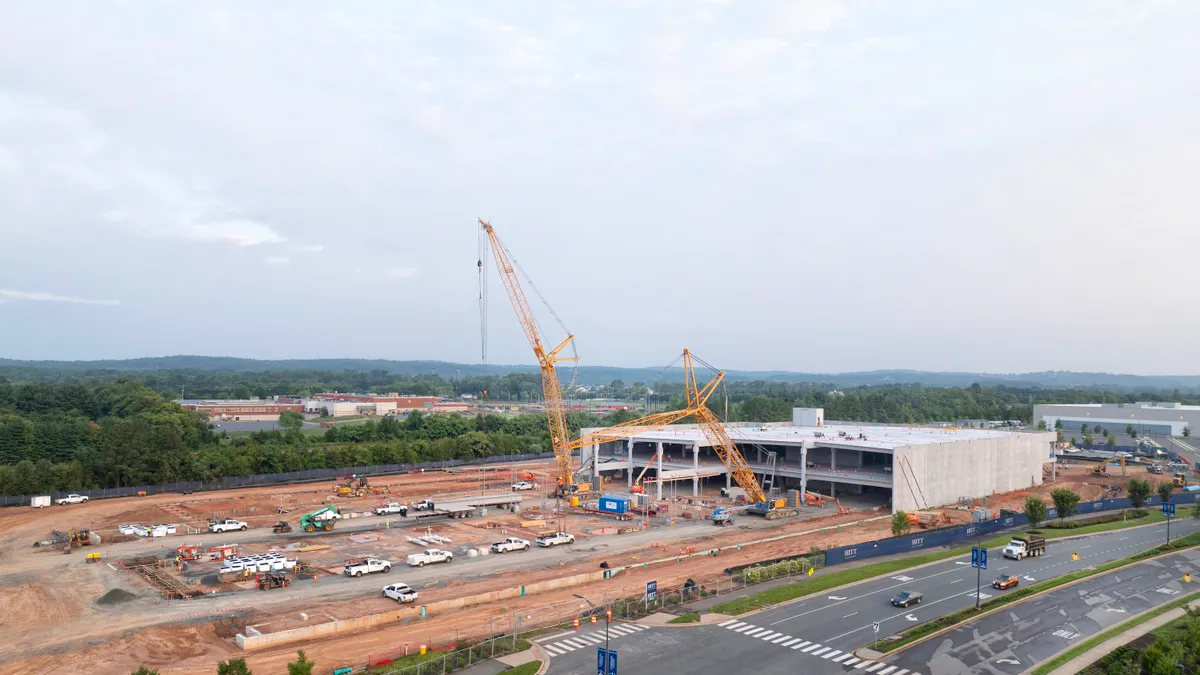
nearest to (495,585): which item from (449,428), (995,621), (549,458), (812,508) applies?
(995,621)

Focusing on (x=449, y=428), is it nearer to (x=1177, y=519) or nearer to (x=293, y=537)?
(x=293, y=537)

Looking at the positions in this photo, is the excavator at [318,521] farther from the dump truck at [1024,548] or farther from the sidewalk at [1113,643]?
the sidewalk at [1113,643]

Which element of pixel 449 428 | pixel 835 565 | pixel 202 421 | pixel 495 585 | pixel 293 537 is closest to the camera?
pixel 495 585

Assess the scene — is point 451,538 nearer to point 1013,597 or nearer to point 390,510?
point 390,510

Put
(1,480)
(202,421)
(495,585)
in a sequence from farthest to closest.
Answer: (202,421) < (1,480) < (495,585)

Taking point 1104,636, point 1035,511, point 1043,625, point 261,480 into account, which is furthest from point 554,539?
point 261,480

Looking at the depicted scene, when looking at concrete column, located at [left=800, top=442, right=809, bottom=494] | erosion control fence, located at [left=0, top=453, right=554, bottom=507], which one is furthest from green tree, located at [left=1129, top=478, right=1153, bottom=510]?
erosion control fence, located at [left=0, top=453, right=554, bottom=507]

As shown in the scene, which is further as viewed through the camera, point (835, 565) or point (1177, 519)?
point (1177, 519)
